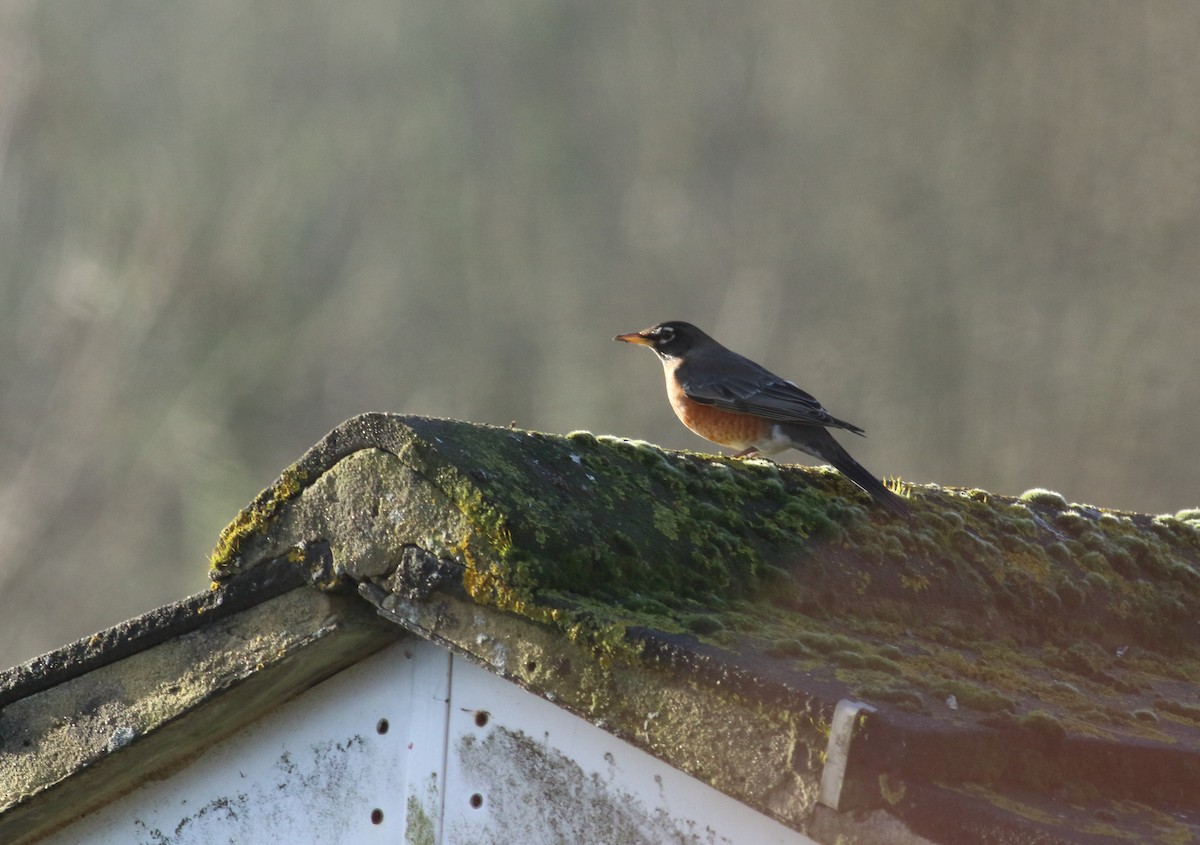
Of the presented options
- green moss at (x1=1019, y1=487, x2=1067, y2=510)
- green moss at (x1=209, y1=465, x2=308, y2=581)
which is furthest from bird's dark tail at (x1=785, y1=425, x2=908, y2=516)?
green moss at (x1=209, y1=465, x2=308, y2=581)

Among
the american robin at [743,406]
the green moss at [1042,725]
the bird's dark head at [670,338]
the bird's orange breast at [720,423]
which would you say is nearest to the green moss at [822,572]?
the green moss at [1042,725]

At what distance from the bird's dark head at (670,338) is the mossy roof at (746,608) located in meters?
3.98

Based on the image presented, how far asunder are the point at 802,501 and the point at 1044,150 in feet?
105

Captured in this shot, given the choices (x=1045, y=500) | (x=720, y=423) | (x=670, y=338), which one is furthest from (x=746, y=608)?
(x=670, y=338)

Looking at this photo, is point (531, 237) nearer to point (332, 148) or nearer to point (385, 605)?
point (332, 148)

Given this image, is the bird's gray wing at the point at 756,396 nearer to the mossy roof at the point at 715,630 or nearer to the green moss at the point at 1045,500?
the green moss at the point at 1045,500

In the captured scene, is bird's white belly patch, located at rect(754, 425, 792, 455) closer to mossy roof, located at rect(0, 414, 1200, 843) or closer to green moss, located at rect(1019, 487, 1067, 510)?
green moss, located at rect(1019, 487, 1067, 510)

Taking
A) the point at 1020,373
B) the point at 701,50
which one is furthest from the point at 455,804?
the point at 701,50

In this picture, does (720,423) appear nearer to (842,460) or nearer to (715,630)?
(842,460)

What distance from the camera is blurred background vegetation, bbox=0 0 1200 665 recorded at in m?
29.5

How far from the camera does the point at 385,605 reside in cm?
302

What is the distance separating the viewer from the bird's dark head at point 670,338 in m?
8.24

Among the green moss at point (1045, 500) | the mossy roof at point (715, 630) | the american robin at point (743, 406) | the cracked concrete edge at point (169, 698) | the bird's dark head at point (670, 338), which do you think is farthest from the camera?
the bird's dark head at point (670, 338)

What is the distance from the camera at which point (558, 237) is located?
35375 mm
